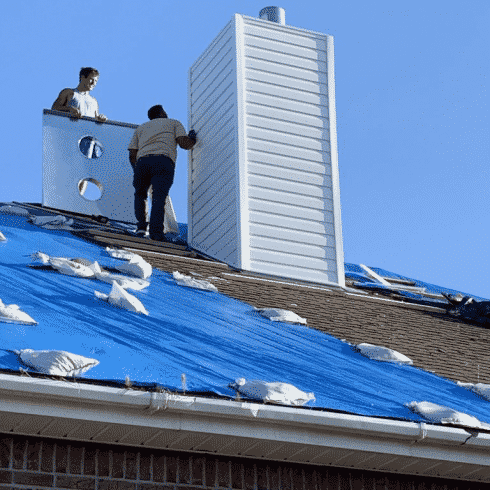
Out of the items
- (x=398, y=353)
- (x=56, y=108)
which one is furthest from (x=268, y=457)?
(x=56, y=108)

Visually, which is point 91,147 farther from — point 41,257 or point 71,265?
point 71,265

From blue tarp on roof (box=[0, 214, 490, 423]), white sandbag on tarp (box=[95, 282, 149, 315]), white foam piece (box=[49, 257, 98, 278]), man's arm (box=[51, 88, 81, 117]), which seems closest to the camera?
blue tarp on roof (box=[0, 214, 490, 423])

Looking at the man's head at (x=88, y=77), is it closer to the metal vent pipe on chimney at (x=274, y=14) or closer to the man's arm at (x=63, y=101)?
the man's arm at (x=63, y=101)

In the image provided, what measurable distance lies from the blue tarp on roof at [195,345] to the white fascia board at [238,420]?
0.21 meters

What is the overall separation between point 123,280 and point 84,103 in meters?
5.58

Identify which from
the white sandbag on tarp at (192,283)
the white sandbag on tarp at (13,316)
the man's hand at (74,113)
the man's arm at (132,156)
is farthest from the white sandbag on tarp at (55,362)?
the man's hand at (74,113)

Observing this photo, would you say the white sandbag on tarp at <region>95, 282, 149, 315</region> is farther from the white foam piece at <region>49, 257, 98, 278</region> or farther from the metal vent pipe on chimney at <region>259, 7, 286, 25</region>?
the metal vent pipe on chimney at <region>259, 7, 286, 25</region>

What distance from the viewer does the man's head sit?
539 inches

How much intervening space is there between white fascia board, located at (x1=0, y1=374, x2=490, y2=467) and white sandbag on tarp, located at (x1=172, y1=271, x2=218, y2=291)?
3.33 m

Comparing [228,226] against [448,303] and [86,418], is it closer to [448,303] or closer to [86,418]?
[448,303]

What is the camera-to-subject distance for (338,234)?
Result: 11.1 meters

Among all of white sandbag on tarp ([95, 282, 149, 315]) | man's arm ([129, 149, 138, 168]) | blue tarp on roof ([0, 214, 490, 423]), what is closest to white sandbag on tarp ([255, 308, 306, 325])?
blue tarp on roof ([0, 214, 490, 423])

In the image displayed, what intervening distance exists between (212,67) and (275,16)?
945 millimetres

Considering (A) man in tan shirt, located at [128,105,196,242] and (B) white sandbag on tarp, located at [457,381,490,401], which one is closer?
(B) white sandbag on tarp, located at [457,381,490,401]
